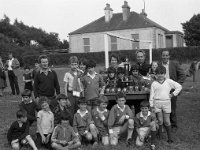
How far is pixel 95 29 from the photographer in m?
40.0

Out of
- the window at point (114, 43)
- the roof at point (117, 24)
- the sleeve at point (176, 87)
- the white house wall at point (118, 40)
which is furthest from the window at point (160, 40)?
the sleeve at point (176, 87)

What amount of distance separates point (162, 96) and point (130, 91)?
0.79 meters

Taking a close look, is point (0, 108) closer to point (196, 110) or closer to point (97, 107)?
point (97, 107)

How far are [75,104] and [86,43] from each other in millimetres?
34091

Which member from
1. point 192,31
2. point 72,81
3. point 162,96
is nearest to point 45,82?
point 72,81

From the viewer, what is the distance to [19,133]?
6.40m

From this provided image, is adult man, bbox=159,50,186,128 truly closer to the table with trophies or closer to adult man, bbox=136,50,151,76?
adult man, bbox=136,50,151,76

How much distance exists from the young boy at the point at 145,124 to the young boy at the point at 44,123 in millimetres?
1694

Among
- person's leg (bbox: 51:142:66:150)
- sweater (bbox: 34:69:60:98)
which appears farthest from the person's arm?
sweater (bbox: 34:69:60:98)

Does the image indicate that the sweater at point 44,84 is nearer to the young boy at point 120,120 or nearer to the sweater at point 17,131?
the sweater at point 17,131

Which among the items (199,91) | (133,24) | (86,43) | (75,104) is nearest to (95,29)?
(86,43)

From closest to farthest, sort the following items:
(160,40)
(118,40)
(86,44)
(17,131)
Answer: (17,131) → (118,40) → (160,40) → (86,44)

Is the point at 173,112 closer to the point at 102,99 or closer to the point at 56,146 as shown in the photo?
the point at 102,99

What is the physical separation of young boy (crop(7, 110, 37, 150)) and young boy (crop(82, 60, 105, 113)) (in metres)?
1.33
